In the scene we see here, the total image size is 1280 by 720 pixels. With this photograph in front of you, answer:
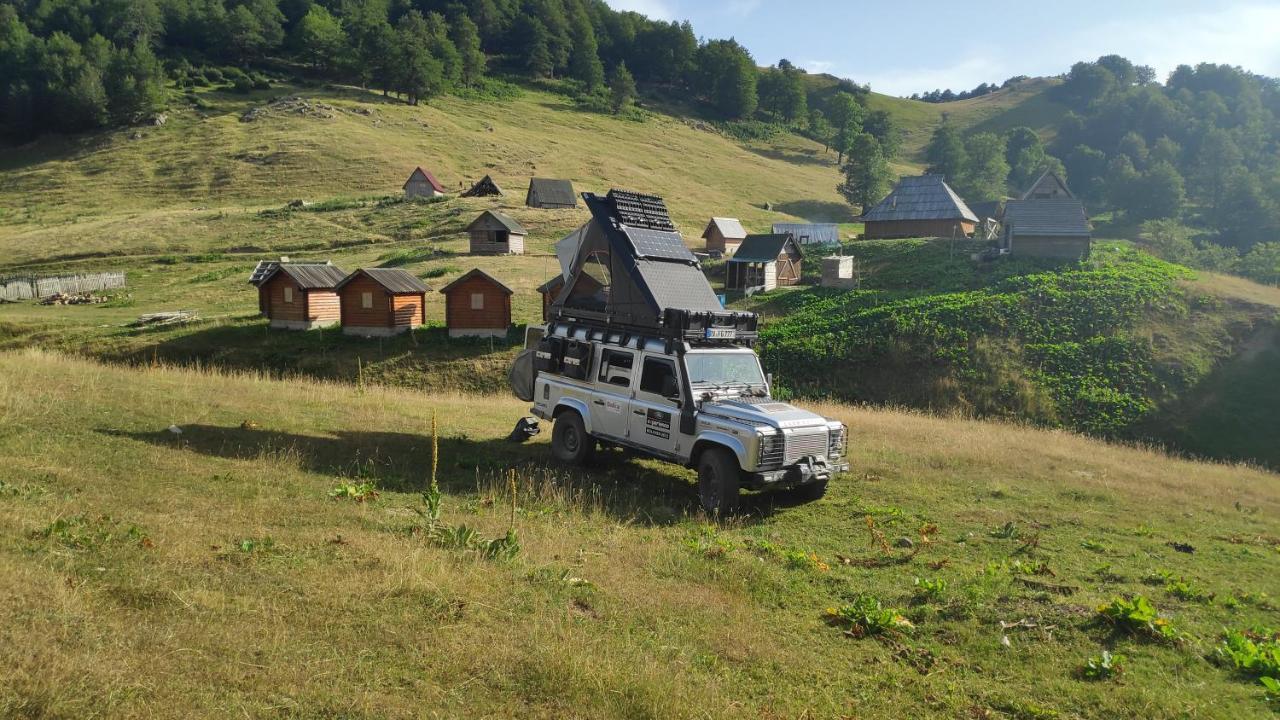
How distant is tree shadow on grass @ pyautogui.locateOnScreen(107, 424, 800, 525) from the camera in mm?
11102

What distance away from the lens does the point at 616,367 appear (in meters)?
12.9

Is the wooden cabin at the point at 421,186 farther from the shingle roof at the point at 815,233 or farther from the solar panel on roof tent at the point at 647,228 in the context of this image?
the solar panel on roof tent at the point at 647,228

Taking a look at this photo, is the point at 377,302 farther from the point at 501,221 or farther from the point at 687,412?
the point at 687,412

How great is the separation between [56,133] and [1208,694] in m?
116

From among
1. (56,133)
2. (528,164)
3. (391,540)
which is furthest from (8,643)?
(56,133)

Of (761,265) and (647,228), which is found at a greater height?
(647,228)

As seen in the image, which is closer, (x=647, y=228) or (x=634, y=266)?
(x=634, y=266)

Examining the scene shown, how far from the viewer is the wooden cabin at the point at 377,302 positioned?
103 feet

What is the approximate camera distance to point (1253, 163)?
A: 9731cm

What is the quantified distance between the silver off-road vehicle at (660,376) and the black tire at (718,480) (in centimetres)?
2

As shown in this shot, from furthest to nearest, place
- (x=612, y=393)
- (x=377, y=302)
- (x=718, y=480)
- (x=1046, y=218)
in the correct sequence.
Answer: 1. (x=1046, y=218)
2. (x=377, y=302)
3. (x=612, y=393)
4. (x=718, y=480)

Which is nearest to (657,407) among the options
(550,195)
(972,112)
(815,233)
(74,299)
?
(74,299)

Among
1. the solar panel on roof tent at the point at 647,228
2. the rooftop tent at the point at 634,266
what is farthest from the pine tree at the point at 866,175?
the rooftop tent at the point at 634,266

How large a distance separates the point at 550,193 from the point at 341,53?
7070 centimetres
